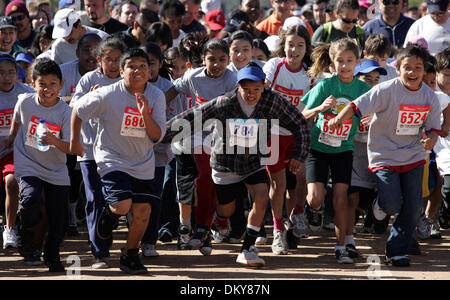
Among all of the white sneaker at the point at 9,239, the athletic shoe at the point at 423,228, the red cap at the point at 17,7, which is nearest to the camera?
the white sneaker at the point at 9,239

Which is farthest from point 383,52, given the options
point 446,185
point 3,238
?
point 3,238

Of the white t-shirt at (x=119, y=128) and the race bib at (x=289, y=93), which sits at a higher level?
the race bib at (x=289, y=93)

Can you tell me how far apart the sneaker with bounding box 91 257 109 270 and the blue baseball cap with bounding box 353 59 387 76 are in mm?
3148

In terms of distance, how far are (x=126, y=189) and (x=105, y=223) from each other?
1.34ft

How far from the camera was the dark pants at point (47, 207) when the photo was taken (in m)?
7.00

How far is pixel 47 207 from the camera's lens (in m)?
7.13

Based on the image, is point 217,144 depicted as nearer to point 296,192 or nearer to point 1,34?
point 296,192

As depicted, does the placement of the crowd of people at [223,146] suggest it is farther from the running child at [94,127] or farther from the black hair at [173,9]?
the black hair at [173,9]

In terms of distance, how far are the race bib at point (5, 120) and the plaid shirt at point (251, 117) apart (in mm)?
1913

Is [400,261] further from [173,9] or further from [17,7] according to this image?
[17,7]

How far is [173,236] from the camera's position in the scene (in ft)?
28.2

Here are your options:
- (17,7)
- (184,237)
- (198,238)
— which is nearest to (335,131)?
(198,238)

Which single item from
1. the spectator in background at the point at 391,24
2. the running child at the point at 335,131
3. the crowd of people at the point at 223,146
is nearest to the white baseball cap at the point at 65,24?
the crowd of people at the point at 223,146

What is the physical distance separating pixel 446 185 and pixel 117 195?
3.83m
